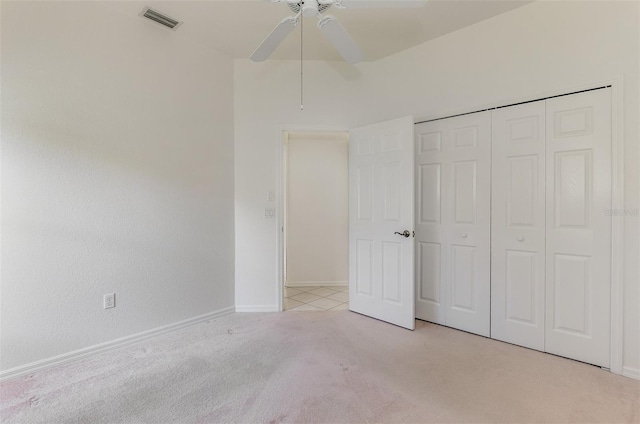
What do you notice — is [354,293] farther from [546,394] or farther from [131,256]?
[131,256]

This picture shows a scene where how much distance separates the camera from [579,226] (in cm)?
219

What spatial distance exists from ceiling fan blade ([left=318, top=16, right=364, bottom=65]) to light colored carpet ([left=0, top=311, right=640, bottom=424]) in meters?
2.15

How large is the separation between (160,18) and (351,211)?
8.00 ft

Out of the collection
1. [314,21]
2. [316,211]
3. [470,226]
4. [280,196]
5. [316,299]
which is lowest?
[316,299]

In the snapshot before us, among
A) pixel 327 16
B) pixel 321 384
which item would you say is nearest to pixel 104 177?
pixel 327 16

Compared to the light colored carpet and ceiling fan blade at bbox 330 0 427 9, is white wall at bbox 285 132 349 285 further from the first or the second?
ceiling fan blade at bbox 330 0 427 9

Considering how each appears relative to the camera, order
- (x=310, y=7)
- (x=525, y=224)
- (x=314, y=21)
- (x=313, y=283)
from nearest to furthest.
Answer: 1. (x=310, y=7)
2. (x=525, y=224)
3. (x=314, y=21)
4. (x=313, y=283)

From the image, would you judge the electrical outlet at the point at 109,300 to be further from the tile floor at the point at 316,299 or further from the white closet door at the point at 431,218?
the white closet door at the point at 431,218

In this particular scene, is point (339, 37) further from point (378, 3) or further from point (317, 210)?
point (317, 210)

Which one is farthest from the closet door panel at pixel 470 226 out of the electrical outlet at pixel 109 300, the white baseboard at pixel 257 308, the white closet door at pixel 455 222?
the electrical outlet at pixel 109 300

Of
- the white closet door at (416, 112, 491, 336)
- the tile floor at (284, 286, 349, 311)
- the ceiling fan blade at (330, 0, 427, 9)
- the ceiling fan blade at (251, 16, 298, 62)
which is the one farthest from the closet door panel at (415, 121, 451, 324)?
the ceiling fan blade at (251, 16, 298, 62)

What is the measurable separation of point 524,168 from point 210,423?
9.08ft

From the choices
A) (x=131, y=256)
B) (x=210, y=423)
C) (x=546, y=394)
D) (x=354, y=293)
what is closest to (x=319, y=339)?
(x=354, y=293)

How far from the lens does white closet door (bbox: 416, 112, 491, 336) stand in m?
2.61
